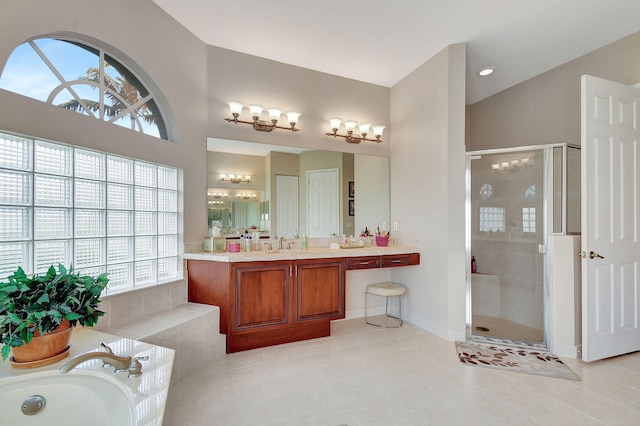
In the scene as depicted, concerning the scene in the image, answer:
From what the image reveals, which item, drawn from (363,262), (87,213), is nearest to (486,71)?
(363,262)

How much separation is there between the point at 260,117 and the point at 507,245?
3.26m

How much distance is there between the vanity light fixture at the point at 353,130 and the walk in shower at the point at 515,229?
1.20m

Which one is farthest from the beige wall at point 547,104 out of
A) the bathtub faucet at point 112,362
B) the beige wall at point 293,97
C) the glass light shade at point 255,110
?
the bathtub faucet at point 112,362

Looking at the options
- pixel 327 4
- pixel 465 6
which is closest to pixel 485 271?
pixel 465 6

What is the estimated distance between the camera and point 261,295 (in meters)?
2.65

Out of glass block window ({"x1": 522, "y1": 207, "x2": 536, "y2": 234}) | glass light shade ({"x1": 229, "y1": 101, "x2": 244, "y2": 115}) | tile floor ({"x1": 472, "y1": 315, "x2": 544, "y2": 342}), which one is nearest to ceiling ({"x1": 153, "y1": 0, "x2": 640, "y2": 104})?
glass light shade ({"x1": 229, "y1": 101, "x2": 244, "y2": 115})

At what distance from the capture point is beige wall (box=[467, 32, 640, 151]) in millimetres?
2824

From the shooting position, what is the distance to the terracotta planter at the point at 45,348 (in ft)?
4.41

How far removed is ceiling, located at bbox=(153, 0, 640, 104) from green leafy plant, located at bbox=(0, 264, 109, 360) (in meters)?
2.36

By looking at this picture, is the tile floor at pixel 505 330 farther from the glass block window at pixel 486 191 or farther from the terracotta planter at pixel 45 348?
the terracotta planter at pixel 45 348

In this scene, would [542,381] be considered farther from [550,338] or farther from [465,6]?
[465,6]

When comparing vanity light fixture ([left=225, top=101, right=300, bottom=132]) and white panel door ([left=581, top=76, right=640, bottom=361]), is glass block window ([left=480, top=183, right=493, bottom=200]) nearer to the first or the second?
white panel door ([left=581, top=76, right=640, bottom=361])

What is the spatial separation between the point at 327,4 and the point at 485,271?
131 inches

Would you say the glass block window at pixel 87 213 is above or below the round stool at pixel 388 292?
above
